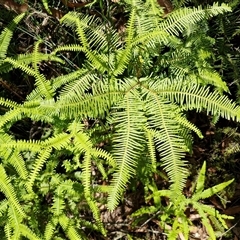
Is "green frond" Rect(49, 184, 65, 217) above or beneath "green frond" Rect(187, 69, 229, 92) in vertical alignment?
beneath

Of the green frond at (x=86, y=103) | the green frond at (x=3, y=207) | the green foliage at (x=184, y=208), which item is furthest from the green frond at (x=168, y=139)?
the green frond at (x=3, y=207)

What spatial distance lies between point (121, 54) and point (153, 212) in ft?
5.17

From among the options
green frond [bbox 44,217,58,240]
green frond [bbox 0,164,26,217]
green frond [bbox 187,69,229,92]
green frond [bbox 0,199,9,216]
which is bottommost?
green frond [bbox 44,217,58,240]

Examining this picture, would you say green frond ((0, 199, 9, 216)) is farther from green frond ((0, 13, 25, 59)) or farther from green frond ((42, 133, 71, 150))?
green frond ((0, 13, 25, 59))

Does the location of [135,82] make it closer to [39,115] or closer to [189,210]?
[39,115]

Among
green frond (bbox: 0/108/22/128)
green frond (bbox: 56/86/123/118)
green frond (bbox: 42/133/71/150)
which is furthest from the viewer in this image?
green frond (bbox: 0/108/22/128)

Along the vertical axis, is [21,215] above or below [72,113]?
below

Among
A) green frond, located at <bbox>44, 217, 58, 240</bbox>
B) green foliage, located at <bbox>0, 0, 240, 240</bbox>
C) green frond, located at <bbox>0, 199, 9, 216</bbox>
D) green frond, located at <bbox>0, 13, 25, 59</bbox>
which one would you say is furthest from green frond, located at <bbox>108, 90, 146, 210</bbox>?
green frond, located at <bbox>0, 13, 25, 59</bbox>

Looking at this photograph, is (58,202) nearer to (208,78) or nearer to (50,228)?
(50,228)

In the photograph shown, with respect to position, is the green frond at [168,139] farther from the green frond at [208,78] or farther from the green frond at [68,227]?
the green frond at [68,227]

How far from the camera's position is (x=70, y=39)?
3.93 meters

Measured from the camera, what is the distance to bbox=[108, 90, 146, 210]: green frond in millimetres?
2676

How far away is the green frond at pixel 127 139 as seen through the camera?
8.78 feet

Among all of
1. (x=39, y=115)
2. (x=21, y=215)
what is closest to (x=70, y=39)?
(x=39, y=115)
